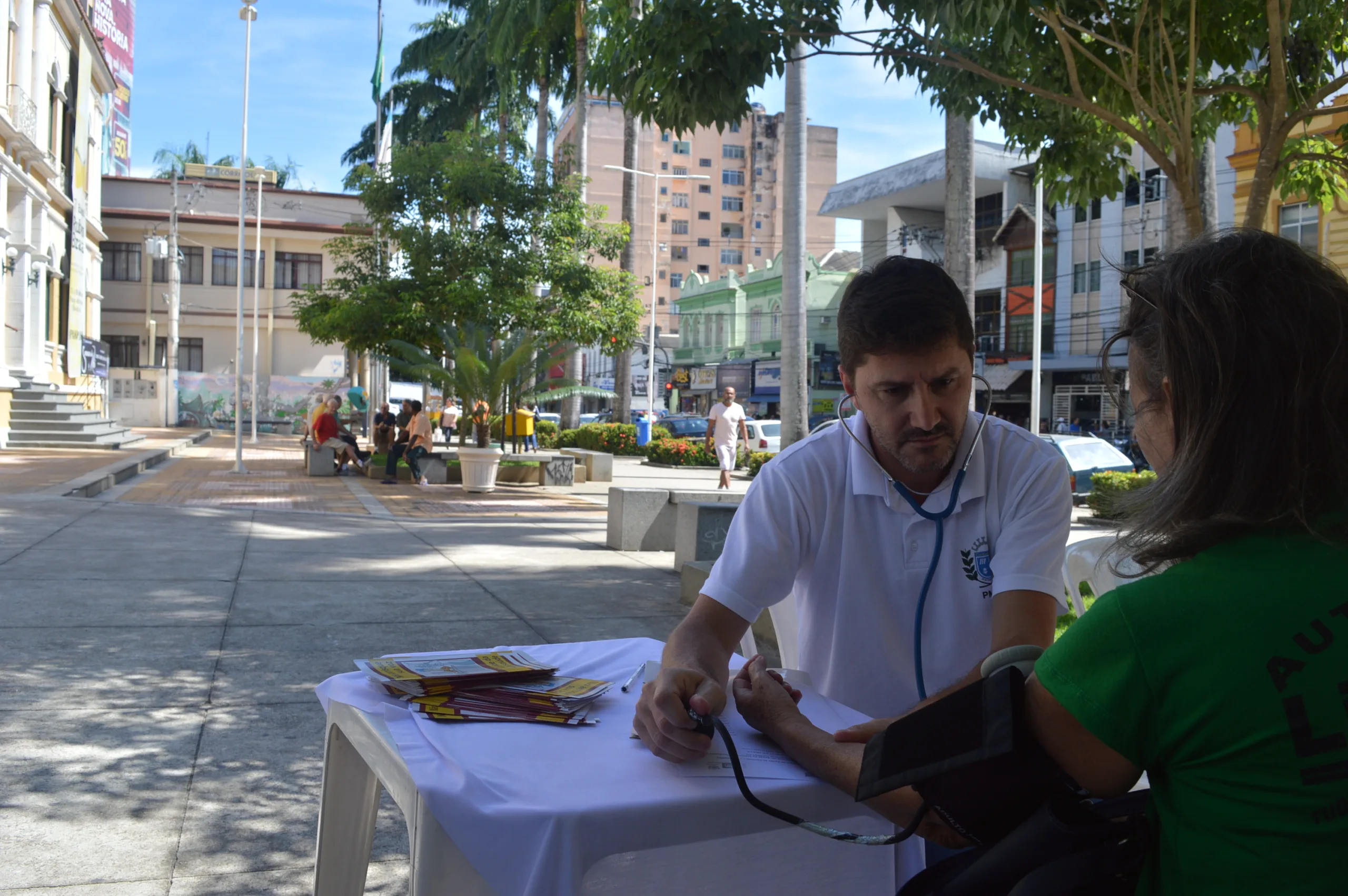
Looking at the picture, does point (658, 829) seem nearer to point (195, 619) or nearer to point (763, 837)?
point (763, 837)

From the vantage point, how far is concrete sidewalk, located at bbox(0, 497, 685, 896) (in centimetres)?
341

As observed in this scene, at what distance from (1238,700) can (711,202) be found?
304 feet

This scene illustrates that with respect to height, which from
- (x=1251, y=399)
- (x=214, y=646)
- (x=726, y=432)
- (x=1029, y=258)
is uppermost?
(x=1029, y=258)

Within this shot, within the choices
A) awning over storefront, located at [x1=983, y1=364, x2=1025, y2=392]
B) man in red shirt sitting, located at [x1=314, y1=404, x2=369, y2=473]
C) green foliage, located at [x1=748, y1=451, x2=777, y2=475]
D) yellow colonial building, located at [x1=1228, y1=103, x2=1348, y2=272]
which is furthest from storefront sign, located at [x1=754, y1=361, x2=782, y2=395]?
man in red shirt sitting, located at [x1=314, y1=404, x2=369, y2=473]

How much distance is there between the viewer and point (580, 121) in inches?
1091

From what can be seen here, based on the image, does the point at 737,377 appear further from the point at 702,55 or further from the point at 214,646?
the point at 214,646

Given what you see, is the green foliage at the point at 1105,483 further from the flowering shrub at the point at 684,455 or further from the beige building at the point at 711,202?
the beige building at the point at 711,202

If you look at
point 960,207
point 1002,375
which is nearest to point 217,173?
point 1002,375

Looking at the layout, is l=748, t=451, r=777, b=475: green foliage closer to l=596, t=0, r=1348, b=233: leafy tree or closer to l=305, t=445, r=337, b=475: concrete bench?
l=305, t=445, r=337, b=475: concrete bench

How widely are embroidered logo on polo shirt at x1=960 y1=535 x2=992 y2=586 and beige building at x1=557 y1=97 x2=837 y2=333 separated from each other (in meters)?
85.7

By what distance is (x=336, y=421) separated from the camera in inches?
832

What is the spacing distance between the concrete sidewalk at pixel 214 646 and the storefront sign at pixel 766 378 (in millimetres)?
43769

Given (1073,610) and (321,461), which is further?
(321,461)

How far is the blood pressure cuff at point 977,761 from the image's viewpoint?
1.32 metres
